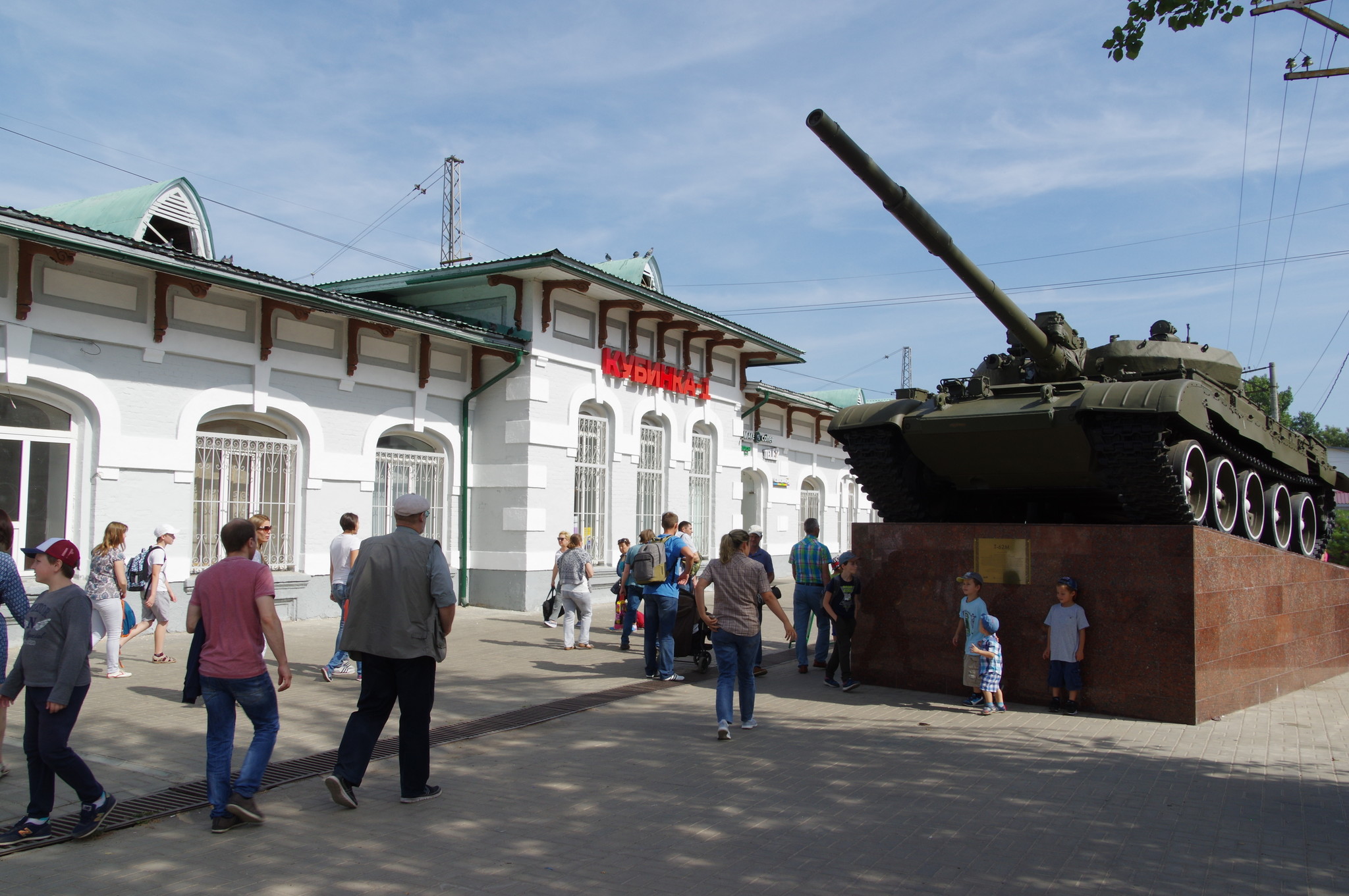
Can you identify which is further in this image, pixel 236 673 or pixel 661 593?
pixel 661 593

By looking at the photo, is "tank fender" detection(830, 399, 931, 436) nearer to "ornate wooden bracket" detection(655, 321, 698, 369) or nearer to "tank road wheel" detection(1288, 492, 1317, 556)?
"tank road wheel" detection(1288, 492, 1317, 556)

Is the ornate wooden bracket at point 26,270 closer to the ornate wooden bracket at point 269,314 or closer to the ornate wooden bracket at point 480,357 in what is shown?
the ornate wooden bracket at point 269,314

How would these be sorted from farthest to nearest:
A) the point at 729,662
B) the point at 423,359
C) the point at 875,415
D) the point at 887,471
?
the point at 423,359, the point at 887,471, the point at 875,415, the point at 729,662

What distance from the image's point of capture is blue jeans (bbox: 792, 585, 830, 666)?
33.8ft

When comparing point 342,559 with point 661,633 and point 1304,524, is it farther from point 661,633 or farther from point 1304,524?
point 1304,524

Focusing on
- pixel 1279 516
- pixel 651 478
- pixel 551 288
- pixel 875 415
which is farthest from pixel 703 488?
pixel 1279 516

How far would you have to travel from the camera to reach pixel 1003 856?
483 cm

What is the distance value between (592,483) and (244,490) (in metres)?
6.20

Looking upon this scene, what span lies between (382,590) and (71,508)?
24.7 feet

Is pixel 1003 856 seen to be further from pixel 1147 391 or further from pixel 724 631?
pixel 1147 391

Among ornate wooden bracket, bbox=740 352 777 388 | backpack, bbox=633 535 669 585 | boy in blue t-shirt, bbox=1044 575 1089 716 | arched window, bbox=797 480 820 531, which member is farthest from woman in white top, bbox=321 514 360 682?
arched window, bbox=797 480 820 531

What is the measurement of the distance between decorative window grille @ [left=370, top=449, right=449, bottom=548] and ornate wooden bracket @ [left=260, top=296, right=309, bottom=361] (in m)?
2.39

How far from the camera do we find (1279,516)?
488 inches

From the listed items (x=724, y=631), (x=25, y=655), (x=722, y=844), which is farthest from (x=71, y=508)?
(x=722, y=844)
